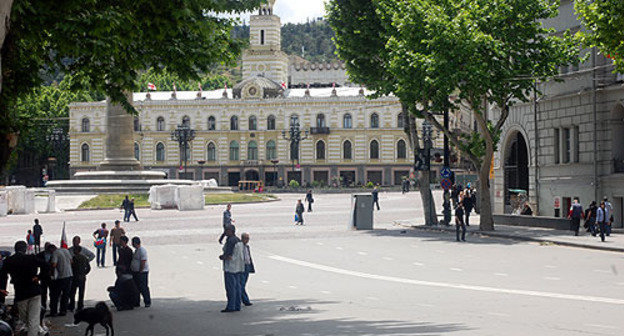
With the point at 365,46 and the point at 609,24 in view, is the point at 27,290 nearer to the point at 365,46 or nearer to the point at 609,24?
the point at 609,24

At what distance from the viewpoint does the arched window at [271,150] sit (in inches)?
4322

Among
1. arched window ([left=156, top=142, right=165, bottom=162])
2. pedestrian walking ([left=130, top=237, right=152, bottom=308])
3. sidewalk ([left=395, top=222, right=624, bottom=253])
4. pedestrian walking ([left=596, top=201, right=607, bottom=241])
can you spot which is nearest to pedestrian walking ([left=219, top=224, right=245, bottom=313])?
pedestrian walking ([left=130, top=237, right=152, bottom=308])

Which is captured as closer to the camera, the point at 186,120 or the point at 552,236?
the point at 552,236

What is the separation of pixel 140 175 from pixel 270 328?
177ft

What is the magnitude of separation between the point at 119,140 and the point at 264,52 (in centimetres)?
5336

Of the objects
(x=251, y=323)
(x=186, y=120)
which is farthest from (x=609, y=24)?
(x=186, y=120)

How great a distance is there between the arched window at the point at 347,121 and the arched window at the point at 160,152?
78.2 feet

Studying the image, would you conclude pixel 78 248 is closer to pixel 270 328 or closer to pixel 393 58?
pixel 270 328

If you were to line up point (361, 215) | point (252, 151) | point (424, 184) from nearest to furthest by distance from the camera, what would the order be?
point (361, 215)
point (424, 184)
point (252, 151)

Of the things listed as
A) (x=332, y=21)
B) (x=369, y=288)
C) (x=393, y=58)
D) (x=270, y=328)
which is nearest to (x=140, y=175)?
(x=332, y=21)

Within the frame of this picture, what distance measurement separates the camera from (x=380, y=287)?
20.0m

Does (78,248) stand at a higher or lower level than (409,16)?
lower

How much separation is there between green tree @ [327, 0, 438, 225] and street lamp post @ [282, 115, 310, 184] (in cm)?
5913

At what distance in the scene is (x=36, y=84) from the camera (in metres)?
16.1
